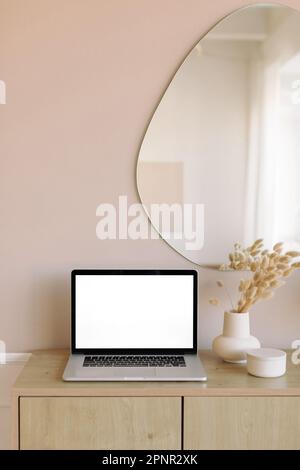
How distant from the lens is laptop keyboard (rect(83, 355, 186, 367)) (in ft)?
5.57

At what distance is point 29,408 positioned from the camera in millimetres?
1531

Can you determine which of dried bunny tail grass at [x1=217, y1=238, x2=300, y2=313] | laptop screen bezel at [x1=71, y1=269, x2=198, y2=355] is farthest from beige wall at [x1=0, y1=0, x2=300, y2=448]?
dried bunny tail grass at [x1=217, y1=238, x2=300, y2=313]

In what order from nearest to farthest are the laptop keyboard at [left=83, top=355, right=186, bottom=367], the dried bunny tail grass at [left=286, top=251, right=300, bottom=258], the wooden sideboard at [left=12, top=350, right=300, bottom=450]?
the wooden sideboard at [left=12, top=350, right=300, bottom=450] < the laptop keyboard at [left=83, top=355, right=186, bottom=367] < the dried bunny tail grass at [left=286, top=251, right=300, bottom=258]

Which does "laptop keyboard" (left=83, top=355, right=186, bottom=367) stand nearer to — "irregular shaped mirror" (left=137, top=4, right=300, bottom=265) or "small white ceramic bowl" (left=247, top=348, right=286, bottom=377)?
"small white ceramic bowl" (left=247, top=348, right=286, bottom=377)

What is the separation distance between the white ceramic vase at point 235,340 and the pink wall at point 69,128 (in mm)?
250

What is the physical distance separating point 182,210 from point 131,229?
0.18 meters

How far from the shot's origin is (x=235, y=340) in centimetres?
175

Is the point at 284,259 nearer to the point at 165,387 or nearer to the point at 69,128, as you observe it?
the point at 165,387

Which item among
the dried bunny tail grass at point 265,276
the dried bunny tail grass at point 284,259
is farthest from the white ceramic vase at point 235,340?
the dried bunny tail grass at point 284,259

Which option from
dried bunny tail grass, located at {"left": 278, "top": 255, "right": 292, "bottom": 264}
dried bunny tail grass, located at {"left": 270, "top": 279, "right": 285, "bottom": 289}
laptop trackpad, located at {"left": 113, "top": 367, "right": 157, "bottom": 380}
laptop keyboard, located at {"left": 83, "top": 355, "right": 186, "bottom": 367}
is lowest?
laptop trackpad, located at {"left": 113, "top": 367, "right": 157, "bottom": 380}

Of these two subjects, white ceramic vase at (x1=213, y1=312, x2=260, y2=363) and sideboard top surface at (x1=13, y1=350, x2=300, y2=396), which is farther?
white ceramic vase at (x1=213, y1=312, x2=260, y2=363)

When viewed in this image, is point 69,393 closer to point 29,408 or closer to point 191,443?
point 29,408

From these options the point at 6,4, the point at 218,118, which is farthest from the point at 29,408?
the point at 6,4

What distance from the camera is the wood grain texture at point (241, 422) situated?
1540mm
